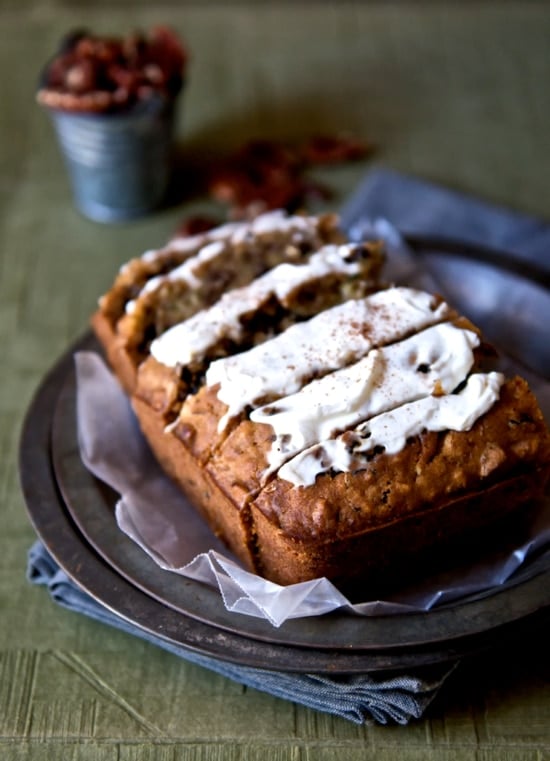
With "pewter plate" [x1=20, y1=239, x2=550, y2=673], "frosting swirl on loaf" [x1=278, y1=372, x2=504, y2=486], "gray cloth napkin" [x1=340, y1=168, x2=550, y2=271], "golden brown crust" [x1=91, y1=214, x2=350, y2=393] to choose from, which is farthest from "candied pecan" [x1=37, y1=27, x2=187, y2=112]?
"frosting swirl on loaf" [x1=278, y1=372, x2=504, y2=486]

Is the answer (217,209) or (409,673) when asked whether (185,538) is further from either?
(217,209)

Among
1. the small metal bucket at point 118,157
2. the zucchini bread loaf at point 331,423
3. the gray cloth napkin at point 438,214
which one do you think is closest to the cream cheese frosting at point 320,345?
the zucchini bread loaf at point 331,423

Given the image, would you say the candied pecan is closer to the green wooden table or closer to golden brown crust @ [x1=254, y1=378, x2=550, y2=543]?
the green wooden table

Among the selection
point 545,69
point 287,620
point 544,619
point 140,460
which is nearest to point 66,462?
point 140,460

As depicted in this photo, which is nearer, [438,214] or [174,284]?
[174,284]

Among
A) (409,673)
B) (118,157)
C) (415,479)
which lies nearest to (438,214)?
(118,157)

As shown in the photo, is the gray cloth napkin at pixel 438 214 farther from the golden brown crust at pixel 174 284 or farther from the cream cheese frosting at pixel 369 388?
the cream cheese frosting at pixel 369 388
